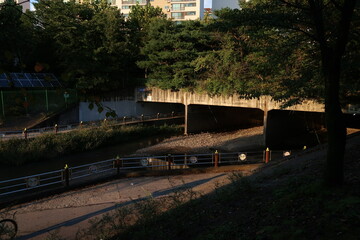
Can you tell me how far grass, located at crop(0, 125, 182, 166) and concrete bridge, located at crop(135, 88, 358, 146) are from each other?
619cm

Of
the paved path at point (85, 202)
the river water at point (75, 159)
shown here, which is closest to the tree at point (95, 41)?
the river water at point (75, 159)

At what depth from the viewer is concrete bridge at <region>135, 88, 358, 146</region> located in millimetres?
27422

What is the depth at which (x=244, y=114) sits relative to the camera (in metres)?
39.7

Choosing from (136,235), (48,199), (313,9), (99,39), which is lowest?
(48,199)

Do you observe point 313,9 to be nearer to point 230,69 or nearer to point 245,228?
point 245,228

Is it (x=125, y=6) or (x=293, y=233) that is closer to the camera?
(x=293, y=233)

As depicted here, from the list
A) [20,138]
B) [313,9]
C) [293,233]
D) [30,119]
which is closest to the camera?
[293,233]

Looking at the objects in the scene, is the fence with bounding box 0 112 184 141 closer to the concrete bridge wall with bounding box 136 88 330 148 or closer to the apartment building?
the concrete bridge wall with bounding box 136 88 330 148

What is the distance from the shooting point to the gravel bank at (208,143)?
25.8 metres

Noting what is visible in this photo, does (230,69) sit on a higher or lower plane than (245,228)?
higher

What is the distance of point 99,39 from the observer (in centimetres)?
3284

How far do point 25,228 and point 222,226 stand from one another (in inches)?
267

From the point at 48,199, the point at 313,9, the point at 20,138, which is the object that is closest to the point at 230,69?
the point at 20,138

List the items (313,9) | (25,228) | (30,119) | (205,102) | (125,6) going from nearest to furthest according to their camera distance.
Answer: (313,9) → (25,228) → (30,119) → (205,102) → (125,6)
